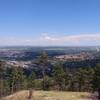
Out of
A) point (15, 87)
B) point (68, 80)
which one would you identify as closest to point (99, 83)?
point (68, 80)

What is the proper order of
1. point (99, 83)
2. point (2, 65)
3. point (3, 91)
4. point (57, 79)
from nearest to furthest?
point (99, 83) → point (2, 65) → point (57, 79) → point (3, 91)

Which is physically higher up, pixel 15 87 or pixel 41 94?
pixel 41 94

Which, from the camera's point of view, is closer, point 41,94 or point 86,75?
point 41,94

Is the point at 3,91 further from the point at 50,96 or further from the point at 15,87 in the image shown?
the point at 50,96

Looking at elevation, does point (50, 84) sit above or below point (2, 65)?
below


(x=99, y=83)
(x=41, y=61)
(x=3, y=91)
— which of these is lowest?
(x=3, y=91)

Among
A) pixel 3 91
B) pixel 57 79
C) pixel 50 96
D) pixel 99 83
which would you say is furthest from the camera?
pixel 3 91

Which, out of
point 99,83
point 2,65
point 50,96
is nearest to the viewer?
point 50,96

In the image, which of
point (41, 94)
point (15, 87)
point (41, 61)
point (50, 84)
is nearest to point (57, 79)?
point (50, 84)

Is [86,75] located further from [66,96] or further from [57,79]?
[66,96]
